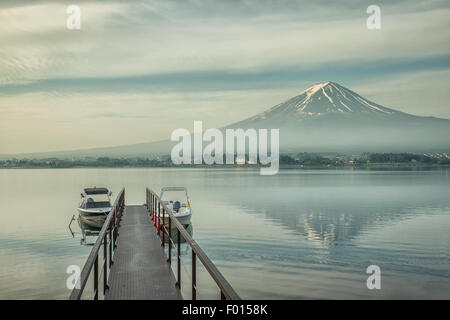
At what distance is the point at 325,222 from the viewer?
26.0 metres

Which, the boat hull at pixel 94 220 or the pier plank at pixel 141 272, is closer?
the pier plank at pixel 141 272

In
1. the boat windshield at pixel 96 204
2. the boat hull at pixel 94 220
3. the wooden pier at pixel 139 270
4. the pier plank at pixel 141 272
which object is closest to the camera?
the wooden pier at pixel 139 270

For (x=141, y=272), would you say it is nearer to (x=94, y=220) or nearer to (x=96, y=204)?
(x=94, y=220)

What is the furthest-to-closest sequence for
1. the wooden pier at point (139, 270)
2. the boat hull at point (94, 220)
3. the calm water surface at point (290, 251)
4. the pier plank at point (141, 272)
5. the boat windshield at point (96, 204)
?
the boat windshield at point (96, 204)
the boat hull at point (94, 220)
the calm water surface at point (290, 251)
the pier plank at point (141, 272)
the wooden pier at point (139, 270)

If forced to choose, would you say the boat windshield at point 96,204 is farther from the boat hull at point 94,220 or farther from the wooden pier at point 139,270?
the wooden pier at point 139,270

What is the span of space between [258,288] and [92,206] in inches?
501

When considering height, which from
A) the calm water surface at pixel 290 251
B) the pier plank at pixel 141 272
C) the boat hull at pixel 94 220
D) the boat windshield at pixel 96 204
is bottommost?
the calm water surface at pixel 290 251

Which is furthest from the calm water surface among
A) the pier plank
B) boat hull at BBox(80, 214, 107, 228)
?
the pier plank

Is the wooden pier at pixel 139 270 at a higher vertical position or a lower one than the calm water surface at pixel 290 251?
higher

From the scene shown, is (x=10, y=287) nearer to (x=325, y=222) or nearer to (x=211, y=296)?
(x=211, y=296)

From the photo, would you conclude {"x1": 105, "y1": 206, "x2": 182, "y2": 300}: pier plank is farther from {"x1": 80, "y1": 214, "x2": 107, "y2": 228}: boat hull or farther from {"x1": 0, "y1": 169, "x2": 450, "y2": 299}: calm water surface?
{"x1": 80, "y1": 214, "x2": 107, "y2": 228}: boat hull

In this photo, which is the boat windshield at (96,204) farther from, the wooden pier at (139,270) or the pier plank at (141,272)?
the wooden pier at (139,270)

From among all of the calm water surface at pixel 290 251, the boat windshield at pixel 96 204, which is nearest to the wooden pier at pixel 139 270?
the calm water surface at pixel 290 251
